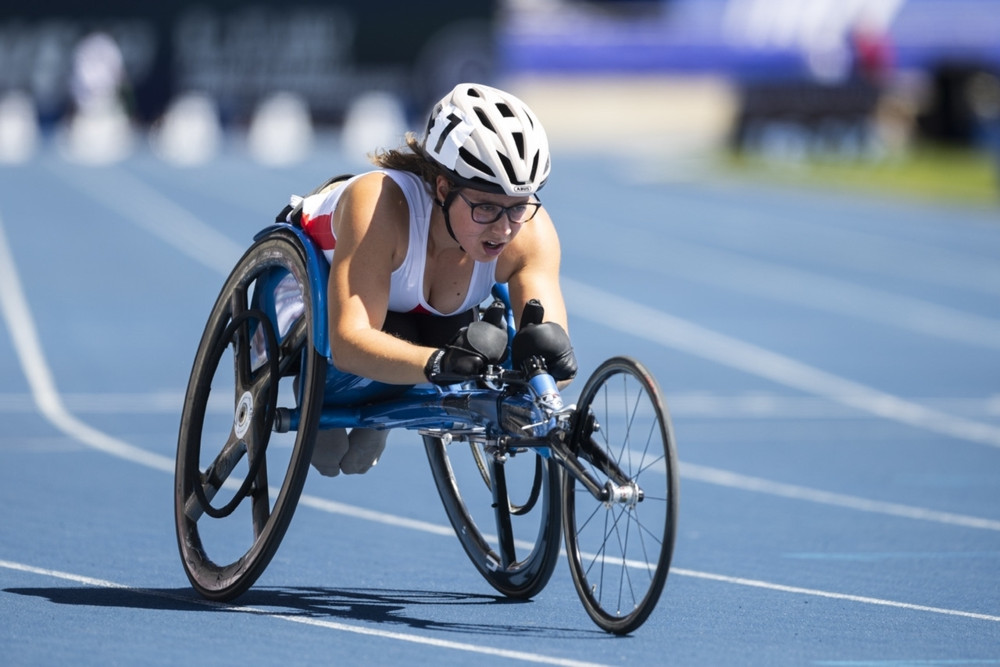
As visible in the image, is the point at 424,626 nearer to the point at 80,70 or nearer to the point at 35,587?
the point at 35,587

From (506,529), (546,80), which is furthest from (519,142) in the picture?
(546,80)

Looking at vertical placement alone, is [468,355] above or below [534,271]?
below

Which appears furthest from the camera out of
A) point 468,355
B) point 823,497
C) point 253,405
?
point 823,497

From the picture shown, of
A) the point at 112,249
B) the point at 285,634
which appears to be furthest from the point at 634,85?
the point at 285,634

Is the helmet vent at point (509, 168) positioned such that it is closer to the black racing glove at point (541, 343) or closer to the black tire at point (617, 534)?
the black racing glove at point (541, 343)

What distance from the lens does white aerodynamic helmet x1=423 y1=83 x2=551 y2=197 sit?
4.52 metres

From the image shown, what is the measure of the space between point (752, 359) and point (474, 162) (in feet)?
24.9

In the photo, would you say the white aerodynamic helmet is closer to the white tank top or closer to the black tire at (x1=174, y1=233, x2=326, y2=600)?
the white tank top

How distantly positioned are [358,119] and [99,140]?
15.3 ft

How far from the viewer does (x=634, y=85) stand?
35.3m

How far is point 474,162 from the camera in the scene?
4539 millimetres

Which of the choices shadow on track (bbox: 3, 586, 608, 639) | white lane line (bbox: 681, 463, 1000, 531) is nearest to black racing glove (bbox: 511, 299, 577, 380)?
shadow on track (bbox: 3, 586, 608, 639)

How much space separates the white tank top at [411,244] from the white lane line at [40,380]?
9.69 feet

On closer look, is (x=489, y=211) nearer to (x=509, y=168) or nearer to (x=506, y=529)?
(x=509, y=168)
